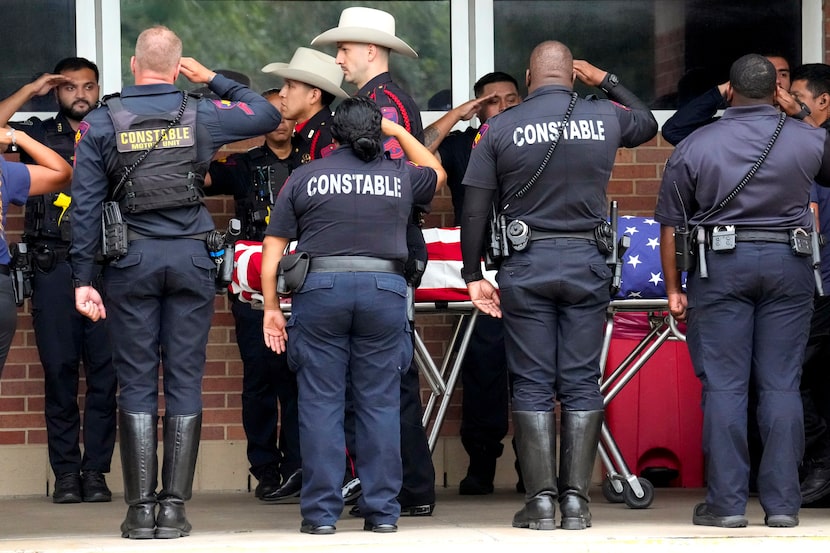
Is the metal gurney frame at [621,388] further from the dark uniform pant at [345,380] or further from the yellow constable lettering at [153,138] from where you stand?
the yellow constable lettering at [153,138]

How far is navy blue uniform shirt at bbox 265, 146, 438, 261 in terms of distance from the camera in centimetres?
593

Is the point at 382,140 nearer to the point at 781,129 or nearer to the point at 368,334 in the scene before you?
the point at 368,334

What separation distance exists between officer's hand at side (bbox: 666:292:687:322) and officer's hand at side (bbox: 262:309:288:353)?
1.61 m

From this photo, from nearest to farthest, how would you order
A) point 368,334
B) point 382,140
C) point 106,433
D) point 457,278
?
1. point 368,334
2. point 382,140
3. point 457,278
4. point 106,433

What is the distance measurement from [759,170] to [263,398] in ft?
9.84

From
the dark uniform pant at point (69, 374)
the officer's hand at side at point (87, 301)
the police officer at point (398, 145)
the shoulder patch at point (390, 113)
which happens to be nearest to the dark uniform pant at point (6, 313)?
the officer's hand at side at point (87, 301)

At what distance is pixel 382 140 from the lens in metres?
6.44

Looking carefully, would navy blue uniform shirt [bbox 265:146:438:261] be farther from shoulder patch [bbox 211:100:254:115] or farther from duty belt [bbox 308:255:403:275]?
shoulder patch [bbox 211:100:254:115]

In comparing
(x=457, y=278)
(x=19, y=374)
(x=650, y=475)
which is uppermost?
(x=457, y=278)

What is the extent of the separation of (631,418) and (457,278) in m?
1.74

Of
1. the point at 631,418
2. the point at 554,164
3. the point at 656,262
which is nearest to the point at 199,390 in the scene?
the point at 554,164

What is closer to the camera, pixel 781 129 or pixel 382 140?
pixel 781 129

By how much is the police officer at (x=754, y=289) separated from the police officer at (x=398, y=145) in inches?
48.1

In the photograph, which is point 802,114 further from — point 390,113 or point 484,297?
point 390,113
